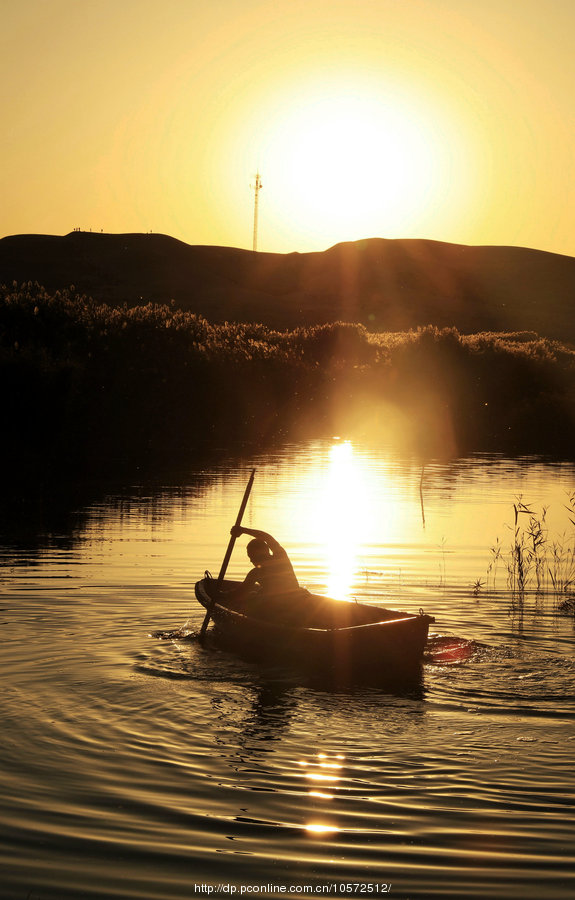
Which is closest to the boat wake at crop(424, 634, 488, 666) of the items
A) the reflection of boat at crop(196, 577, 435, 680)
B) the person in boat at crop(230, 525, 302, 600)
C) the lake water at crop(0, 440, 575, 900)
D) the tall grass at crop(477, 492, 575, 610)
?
the lake water at crop(0, 440, 575, 900)

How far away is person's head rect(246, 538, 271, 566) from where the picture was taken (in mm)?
14109

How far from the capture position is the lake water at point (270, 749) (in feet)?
25.6

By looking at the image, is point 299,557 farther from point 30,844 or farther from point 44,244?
point 44,244

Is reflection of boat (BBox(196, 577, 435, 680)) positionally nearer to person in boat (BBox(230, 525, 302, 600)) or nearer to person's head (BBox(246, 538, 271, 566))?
person in boat (BBox(230, 525, 302, 600))

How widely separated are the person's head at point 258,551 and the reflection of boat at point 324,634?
509mm

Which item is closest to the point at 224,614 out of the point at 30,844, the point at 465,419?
the point at 30,844

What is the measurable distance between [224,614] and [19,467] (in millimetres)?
24730

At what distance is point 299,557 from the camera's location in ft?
72.1

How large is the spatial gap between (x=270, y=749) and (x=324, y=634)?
2.53 m

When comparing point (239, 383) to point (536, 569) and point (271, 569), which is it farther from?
point (271, 569)

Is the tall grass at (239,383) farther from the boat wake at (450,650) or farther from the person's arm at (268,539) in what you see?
the boat wake at (450,650)

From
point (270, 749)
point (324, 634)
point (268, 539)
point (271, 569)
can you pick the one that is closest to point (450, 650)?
point (324, 634)

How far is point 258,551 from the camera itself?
14148 millimetres

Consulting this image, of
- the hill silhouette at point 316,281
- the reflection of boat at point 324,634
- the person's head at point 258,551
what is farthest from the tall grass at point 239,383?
the hill silhouette at point 316,281
